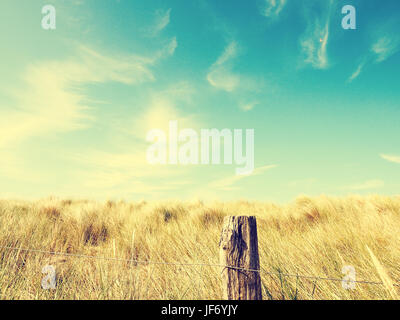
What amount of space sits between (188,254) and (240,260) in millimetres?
2815

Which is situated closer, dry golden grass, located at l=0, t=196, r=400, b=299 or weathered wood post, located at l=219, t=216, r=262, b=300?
weathered wood post, located at l=219, t=216, r=262, b=300

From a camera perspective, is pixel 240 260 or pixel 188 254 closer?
pixel 240 260

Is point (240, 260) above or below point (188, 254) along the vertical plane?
above

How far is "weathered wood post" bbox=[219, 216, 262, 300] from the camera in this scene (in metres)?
2.03

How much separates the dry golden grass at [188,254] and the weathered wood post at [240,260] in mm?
784

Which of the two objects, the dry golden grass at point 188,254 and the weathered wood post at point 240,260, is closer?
the weathered wood post at point 240,260

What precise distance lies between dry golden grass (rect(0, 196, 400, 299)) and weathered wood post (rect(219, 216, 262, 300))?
78 centimetres

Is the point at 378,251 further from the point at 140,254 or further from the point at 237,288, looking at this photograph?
the point at 140,254

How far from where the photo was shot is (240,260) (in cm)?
204

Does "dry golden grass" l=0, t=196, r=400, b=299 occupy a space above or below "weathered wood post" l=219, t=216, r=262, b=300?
below

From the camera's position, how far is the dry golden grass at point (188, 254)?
2990 millimetres

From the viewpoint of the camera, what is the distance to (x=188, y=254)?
4668mm
